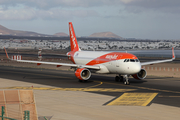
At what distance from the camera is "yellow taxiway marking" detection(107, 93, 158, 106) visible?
26.5 meters

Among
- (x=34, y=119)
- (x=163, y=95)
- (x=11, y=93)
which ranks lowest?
(x=163, y=95)

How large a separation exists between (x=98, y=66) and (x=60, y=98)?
1612 centimetres

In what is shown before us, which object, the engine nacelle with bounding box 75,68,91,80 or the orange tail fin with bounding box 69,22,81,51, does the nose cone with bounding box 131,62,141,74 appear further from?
the orange tail fin with bounding box 69,22,81,51

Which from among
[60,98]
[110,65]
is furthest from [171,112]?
[110,65]

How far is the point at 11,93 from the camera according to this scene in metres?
15.6

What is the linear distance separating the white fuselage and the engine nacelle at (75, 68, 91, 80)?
2218mm

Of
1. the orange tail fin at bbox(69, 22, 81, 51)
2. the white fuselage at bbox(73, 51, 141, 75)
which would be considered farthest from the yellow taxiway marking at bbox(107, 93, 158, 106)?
the orange tail fin at bbox(69, 22, 81, 51)

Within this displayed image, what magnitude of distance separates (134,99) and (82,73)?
16.1 metres

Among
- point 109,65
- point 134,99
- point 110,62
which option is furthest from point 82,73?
point 134,99

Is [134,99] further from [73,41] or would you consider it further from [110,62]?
[73,41]

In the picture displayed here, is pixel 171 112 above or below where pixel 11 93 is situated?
below

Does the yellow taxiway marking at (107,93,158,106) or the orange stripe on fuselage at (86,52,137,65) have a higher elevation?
the orange stripe on fuselage at (86,52,137,65)

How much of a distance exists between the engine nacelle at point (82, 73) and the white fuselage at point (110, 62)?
2218 mm

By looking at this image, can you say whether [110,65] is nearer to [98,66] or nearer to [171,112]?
[98,66]
